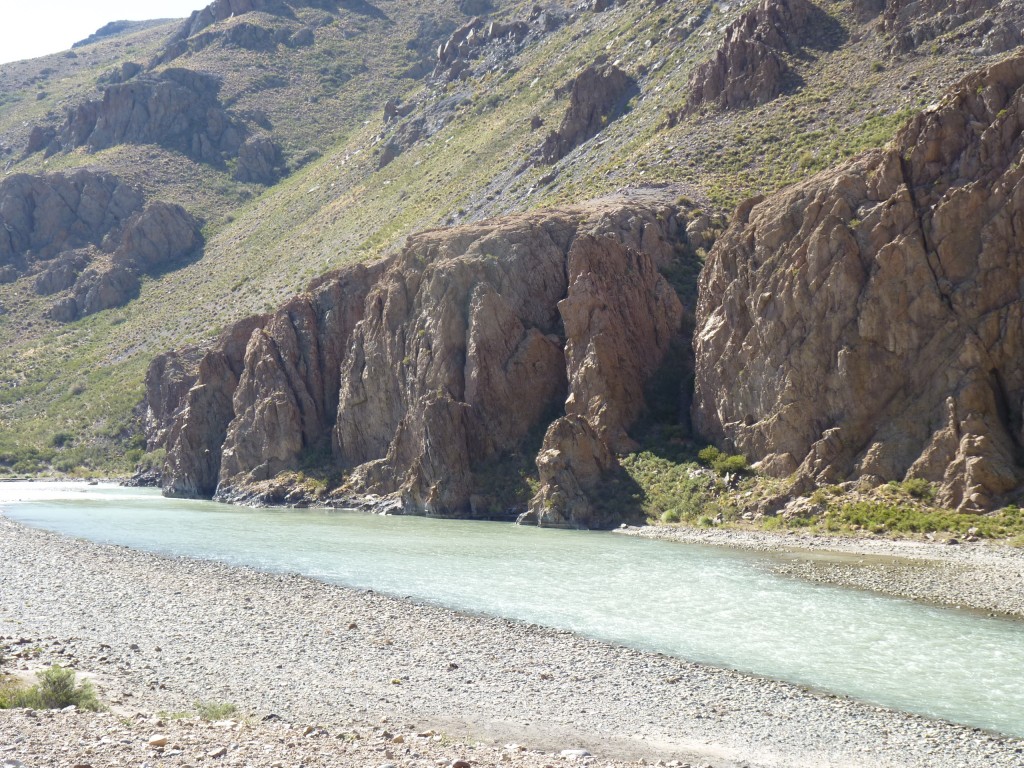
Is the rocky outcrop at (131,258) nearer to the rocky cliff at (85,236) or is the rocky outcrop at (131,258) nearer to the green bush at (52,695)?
the rocky cliff at (85,236)

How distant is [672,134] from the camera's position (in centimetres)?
7669

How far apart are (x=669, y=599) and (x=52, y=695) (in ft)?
54.9

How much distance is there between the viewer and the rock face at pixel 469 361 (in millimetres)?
54000

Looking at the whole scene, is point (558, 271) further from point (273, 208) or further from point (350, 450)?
point (273, 208)

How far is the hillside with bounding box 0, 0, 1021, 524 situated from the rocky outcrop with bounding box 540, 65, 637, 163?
0.67 feet

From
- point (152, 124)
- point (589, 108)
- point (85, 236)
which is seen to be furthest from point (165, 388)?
point (152, 124)

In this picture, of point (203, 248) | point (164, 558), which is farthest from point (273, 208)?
point (164, 558)

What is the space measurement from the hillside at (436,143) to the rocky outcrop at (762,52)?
162 mm

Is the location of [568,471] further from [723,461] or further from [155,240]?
[155,240]

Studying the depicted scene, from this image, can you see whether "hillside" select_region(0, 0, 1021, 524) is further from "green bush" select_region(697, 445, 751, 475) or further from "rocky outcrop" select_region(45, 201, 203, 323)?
"green bush" select_region(697, 445, 751, 475)

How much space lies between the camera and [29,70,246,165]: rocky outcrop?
17612 cm

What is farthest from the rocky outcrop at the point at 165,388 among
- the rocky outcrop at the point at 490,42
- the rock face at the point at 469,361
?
the rocky outcrop at the point at 490,42

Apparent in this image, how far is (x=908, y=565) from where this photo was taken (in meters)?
31.4

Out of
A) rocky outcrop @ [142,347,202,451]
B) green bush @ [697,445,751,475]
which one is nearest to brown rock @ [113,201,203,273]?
rocky outcrop @ [142,347,202,451]
